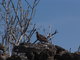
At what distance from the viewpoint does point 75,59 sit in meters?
12.4

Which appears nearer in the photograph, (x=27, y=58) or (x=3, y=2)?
(x=27, y=58)

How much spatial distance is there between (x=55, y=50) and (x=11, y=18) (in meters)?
16.4

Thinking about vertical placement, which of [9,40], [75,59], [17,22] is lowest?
[75,59]

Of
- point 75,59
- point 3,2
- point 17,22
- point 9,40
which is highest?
point 3,2

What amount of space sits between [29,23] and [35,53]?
15.9 m

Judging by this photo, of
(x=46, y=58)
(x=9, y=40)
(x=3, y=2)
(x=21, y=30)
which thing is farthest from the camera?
(x=3, y=2)

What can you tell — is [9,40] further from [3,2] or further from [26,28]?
[3,2]

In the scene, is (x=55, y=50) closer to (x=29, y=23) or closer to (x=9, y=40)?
(x=9, y=40)

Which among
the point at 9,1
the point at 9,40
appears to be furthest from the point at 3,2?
the point at 9,40

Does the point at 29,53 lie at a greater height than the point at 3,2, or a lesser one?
lesser

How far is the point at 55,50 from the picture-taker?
12914mm

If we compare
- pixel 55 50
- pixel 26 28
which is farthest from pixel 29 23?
pixel 55 50

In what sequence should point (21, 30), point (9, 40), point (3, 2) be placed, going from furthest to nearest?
point (3, 2) → point (21, 30) → point (9, 40)

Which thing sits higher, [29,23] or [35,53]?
[29,23]
